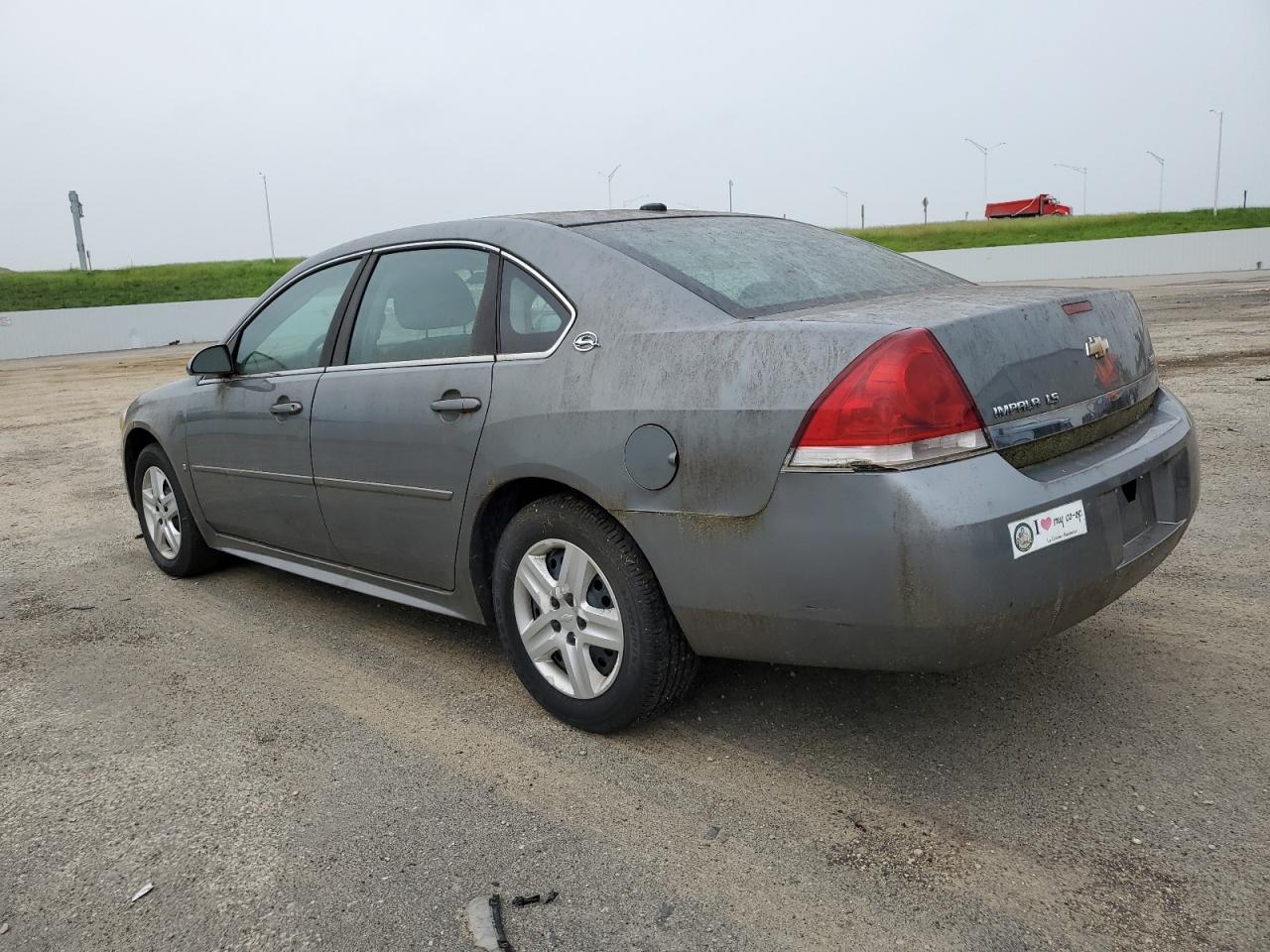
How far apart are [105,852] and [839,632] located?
194 centimetres

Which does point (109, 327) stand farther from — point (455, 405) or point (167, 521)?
point (455, 405)

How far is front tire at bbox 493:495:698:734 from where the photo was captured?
9.67 ft

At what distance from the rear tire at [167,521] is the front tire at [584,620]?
238 cm

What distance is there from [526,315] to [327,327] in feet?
3.82

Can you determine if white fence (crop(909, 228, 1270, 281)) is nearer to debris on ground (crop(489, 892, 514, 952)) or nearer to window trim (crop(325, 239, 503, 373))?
window trim (crop(325, 239, 503, 373))

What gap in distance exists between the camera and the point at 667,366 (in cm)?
282

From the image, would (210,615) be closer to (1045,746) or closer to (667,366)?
(667,366)

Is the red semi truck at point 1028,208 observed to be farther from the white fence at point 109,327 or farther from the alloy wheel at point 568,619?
the alloy wheel at point 568,619

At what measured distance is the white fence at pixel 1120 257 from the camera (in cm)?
4031

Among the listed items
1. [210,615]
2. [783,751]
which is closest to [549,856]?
[783,751]

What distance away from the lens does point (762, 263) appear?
3.32 metres

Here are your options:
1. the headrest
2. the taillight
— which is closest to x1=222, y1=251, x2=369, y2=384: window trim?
the headrest

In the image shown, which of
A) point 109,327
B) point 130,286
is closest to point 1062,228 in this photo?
point 109,327

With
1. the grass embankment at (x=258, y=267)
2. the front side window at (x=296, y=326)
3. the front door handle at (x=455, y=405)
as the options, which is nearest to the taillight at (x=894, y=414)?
the front door handle at (x=455, y=405)
